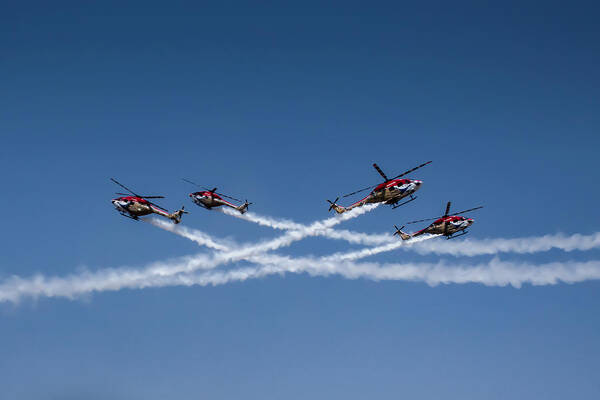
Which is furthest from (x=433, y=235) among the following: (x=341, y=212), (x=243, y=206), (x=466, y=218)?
(x=243, y=206)

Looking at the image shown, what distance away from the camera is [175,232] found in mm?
128250

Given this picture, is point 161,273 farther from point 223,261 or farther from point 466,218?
point 466,218

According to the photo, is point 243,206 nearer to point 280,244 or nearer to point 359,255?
point 280,244

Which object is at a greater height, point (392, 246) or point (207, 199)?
point (207, 199)

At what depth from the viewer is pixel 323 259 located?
131 meters

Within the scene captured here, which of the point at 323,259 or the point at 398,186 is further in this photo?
the point at 323,259

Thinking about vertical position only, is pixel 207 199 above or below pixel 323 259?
above

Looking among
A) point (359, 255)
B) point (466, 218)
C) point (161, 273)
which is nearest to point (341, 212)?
point (359, 255)

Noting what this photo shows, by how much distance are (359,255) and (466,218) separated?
1592cm

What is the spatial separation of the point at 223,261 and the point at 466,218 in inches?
1370

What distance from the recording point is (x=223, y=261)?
129875 mm

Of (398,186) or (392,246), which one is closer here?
(398,186)

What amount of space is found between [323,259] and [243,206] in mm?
13777

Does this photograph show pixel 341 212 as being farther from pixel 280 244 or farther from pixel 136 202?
pixel 136 202
